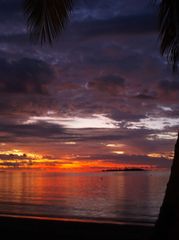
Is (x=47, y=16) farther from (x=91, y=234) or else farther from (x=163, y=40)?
(x=91, y=234)

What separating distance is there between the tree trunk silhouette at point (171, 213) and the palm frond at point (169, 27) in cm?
183

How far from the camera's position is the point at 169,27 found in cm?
607

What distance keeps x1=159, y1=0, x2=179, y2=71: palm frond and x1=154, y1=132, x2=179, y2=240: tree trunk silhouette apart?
183cm

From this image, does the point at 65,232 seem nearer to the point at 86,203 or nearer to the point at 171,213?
the point at 171,213

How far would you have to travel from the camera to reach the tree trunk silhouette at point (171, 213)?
517cm

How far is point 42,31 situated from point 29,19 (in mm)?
421

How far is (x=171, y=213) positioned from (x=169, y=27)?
291 cm

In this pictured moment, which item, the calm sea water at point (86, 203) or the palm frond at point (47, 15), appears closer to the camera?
the palm frond at point (47, 15)

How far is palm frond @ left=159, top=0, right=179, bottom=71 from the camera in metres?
5.53

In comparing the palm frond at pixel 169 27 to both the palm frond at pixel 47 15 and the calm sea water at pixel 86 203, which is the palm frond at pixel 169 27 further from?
the calm sea water at pixel 86 203

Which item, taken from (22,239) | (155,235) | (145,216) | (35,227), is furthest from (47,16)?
(145,216)

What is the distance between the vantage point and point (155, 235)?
5398 millimetres

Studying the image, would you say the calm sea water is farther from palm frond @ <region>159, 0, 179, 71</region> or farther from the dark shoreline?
palm frond @ <region>159, 0, 179, 71</region>

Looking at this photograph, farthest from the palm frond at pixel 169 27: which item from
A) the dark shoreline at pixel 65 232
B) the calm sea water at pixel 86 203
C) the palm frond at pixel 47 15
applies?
the calm sea water at pixel 86 203
